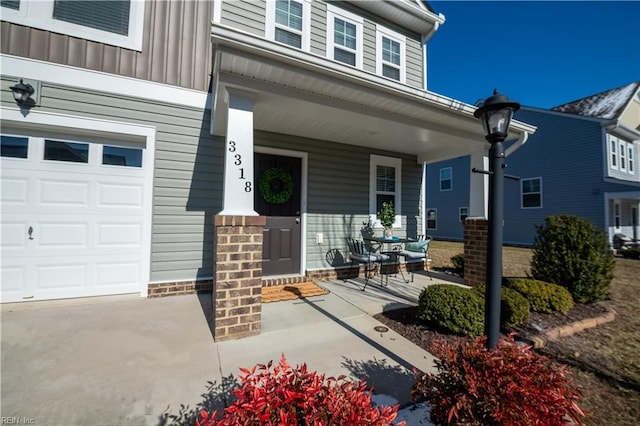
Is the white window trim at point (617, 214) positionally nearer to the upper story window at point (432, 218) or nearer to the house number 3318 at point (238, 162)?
the upper story window at point (432, 218)

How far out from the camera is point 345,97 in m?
3.22

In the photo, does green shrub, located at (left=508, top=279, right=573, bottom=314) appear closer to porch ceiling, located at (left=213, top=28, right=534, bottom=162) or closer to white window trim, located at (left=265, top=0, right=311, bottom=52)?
porch ceiling, located at (left=213, top=28, right=534, bottom=162)

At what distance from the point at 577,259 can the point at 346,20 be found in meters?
6.06

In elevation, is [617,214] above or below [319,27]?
below

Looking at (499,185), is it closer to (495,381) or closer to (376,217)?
(495,381)

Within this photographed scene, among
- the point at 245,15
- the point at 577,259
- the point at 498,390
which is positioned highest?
the point at 245,15

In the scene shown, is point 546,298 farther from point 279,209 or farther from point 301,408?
point 279,209

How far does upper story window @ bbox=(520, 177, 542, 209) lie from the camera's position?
12.2 meters

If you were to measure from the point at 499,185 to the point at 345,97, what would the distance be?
205cm

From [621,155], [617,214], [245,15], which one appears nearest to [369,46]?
[245,15]

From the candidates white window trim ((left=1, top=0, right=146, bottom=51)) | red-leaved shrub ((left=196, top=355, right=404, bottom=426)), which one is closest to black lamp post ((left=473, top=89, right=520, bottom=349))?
red-leaved shrub ((left=196, top=355, right=404, bottom=426))

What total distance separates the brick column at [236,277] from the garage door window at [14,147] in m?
3.16

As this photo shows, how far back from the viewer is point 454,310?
2.79 meters

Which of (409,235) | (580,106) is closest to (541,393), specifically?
(409,235)
